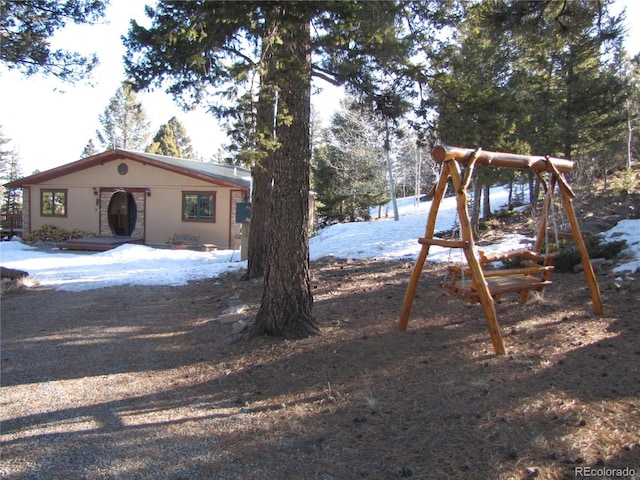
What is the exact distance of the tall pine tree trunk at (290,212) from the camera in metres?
5.11

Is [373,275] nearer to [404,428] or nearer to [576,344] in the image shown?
[576,344]

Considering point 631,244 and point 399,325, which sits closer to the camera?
point 399,325

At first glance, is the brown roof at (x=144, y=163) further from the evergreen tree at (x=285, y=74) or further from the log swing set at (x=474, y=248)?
the log swing set at (x=474, y=248)

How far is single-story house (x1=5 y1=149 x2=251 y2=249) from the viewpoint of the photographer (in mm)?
18281

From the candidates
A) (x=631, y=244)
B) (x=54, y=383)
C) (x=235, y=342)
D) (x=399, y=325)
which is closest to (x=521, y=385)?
(x=399, y=325)

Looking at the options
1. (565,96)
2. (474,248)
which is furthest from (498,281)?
(565,96)

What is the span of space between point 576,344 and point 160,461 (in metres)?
3.92

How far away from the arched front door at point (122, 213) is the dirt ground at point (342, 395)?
1454cm

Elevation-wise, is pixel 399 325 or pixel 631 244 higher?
pixel 631 244

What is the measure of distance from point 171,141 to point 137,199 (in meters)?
27.6

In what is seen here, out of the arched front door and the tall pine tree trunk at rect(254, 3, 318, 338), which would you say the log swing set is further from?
the arched front door

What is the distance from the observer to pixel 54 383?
4.48 meters

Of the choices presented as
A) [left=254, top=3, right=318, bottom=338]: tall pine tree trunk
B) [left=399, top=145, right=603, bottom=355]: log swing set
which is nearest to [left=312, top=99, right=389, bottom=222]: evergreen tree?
[left=399, top=145, right=603, bottom=355]: log swing set

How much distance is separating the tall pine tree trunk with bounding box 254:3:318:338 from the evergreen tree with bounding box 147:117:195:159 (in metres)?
39.2
